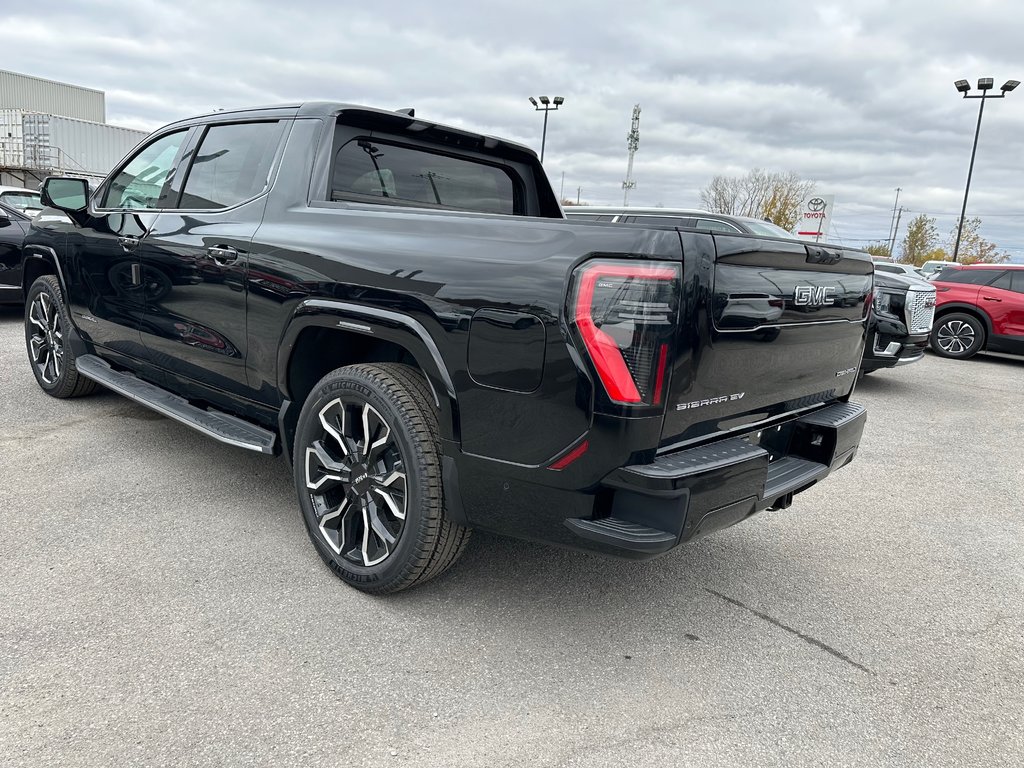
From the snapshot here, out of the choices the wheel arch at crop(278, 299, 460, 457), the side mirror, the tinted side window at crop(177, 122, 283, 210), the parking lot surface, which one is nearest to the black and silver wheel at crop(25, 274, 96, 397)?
the side mirror

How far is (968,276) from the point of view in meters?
11.4

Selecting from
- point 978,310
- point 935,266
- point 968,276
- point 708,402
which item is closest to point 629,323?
point 708,402

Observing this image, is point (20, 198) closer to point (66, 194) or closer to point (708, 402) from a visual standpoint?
point (66, 194)

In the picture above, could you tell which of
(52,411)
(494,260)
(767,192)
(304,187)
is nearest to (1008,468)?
(494,260)

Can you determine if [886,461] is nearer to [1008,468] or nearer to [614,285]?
[1008,468]

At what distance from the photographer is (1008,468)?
5.33 metres

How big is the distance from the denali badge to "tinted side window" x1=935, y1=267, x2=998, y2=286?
10.9 meters

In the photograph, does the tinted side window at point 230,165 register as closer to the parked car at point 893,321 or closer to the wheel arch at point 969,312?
the parked car at point 893,321

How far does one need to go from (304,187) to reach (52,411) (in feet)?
10.1

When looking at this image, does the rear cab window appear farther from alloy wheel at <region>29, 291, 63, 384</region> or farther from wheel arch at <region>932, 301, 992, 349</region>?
wheel arch at <region>932, 301, 992, 349</region>

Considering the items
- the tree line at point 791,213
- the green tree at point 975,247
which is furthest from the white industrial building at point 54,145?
the green tree at point 975,247

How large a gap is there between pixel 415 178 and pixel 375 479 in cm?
152

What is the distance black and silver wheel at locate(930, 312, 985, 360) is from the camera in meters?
11.3

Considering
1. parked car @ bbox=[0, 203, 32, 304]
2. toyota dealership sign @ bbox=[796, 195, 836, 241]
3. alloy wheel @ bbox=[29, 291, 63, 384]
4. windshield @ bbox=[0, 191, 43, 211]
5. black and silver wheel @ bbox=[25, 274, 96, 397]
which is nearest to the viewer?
black and silver wheel @ bbox=[25, 274, 96, 397]
